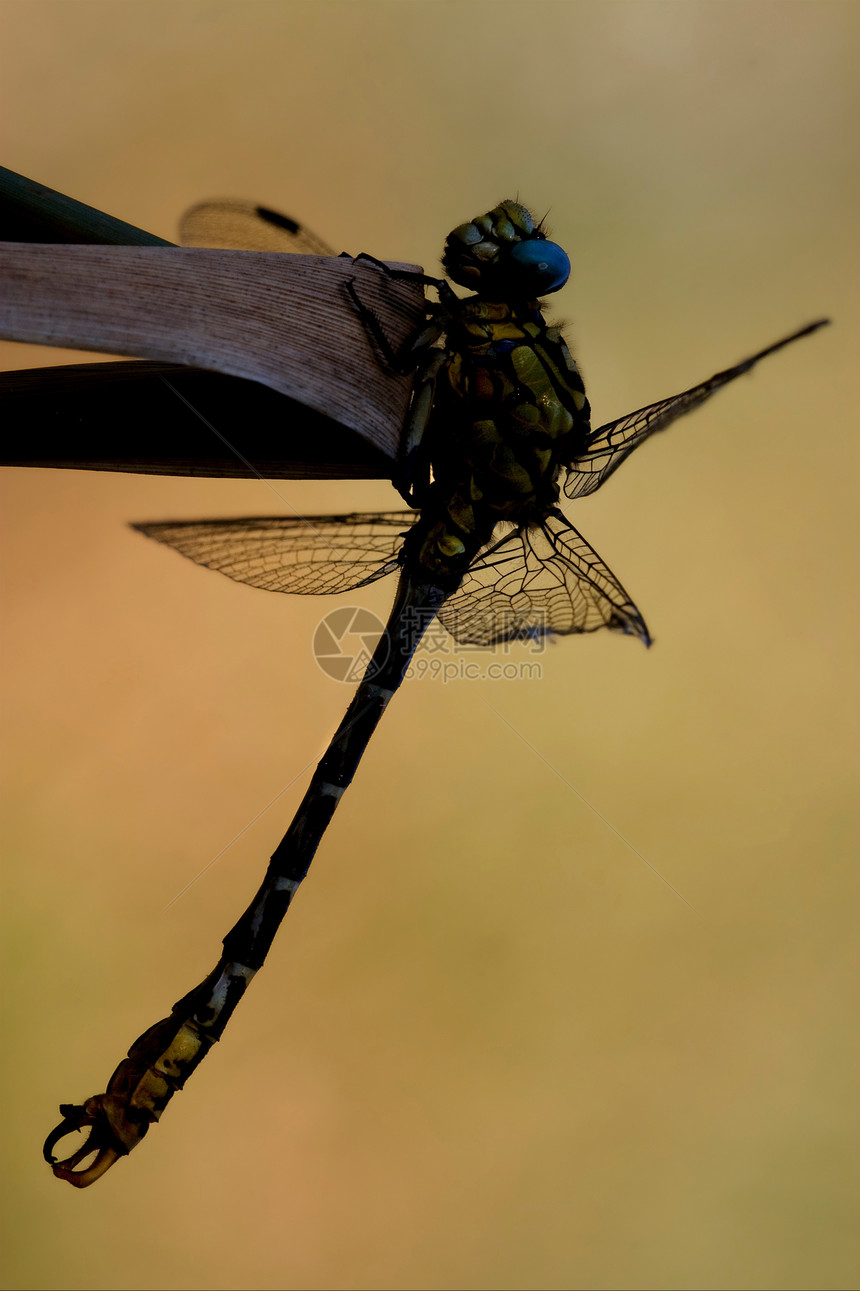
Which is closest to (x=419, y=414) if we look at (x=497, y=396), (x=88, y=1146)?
(x=497, y=396)

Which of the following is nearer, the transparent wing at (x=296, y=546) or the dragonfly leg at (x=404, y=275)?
the dragonfly leg at (x=404, y=275)

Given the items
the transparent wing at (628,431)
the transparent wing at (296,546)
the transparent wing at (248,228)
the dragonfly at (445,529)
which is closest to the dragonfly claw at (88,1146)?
the dragonfly at (445,529)

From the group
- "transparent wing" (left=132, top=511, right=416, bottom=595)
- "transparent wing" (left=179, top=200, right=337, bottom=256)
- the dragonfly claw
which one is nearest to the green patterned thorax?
"transparent wing" (left=132, top=511, right=416, bottom=595)

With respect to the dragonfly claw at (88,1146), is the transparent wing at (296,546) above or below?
above

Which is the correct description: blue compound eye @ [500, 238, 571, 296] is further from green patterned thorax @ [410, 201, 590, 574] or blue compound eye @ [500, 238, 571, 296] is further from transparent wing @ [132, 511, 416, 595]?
transparent wing @ [132, 511, 416, 595]

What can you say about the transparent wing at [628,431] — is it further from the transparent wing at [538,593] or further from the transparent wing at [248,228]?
the transparent wing at [248,228]

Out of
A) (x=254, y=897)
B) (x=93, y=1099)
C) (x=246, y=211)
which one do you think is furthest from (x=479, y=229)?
(x=93, y=1099)

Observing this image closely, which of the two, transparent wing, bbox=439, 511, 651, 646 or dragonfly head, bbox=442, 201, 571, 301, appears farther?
transparent wing, bbox=439, 511, 651, 646

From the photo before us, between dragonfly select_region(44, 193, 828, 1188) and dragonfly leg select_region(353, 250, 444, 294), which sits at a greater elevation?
dragonfly leg select_region(353, 250, 444, 294)
